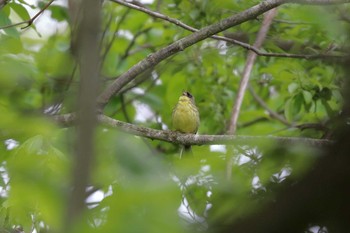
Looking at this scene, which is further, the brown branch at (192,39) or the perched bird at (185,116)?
the perched bird at (185,116)

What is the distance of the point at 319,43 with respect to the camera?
6.49m

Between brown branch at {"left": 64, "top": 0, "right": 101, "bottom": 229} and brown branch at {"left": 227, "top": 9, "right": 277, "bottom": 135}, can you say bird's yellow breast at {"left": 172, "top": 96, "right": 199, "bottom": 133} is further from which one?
brown branch at {"left": 64, "top": 0, "right": 101, "bottom": 229}

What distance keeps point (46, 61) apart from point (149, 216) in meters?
5.19

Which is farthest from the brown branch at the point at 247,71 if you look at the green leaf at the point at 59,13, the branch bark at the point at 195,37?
the green leaf at the point at 59,13

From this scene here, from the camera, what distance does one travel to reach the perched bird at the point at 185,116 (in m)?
6.20

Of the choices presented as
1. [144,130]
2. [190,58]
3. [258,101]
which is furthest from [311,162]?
[258,101]

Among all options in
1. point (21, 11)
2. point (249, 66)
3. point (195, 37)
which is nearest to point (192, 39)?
point (195, 37)

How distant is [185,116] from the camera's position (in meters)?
6.22

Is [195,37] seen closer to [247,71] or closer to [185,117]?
[185,117]

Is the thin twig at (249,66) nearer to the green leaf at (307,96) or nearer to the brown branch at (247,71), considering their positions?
the brown branch at (247,71)

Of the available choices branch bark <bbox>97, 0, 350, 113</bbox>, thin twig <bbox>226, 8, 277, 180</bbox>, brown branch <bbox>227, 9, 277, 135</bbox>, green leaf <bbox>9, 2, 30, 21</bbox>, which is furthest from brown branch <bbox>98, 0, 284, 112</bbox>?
brown branch <bbox>227, 9, 277, 135</bbox>

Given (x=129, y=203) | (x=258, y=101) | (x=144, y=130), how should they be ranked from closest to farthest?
(x=129, y=203), (x=144, y=130), (x=258, y=101)

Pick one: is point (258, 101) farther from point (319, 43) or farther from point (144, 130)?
point (144, 130)

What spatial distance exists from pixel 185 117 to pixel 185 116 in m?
0.02
